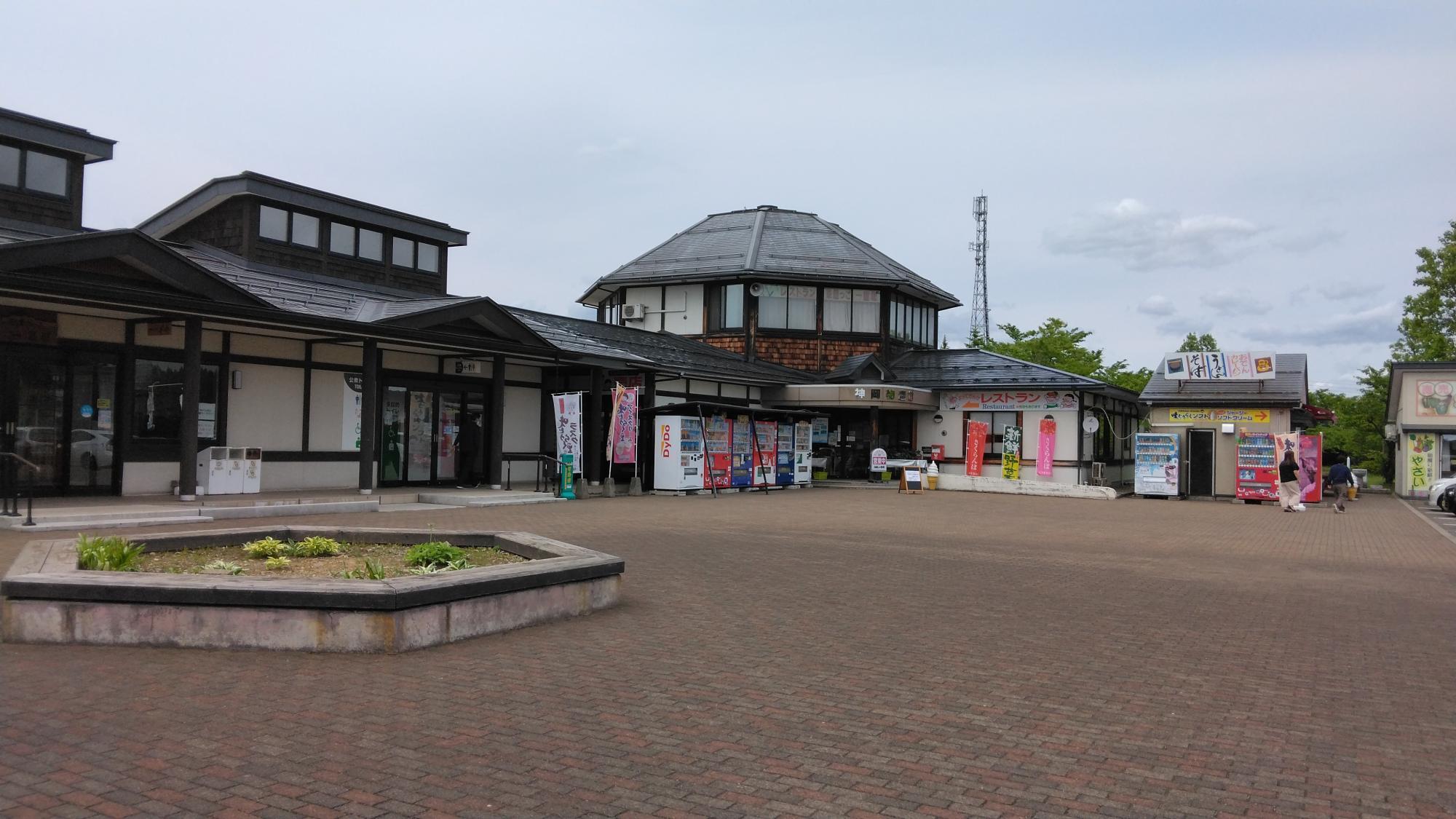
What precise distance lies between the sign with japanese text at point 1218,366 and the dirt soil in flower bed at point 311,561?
26241 millimetres

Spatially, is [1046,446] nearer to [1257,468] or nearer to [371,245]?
[1257,468]

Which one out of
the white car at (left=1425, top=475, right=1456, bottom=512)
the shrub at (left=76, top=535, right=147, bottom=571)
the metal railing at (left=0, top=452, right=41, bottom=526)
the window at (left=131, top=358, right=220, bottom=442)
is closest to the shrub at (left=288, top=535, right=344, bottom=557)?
the shrub at (left=76, top=535, right=147, bottom=571)

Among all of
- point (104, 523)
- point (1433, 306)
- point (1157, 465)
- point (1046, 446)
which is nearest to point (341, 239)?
point (104, 523)

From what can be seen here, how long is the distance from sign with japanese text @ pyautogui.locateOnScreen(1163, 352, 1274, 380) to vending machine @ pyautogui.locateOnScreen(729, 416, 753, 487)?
44.4 ft

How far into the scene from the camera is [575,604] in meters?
8.07

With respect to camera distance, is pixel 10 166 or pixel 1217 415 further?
pixel 1217 415

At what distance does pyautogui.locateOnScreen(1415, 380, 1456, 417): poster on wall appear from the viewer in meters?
32.5

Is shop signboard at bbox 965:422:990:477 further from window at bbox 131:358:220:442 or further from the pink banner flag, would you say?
window at bbox 131:358:220:442

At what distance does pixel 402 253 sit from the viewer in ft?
75.8

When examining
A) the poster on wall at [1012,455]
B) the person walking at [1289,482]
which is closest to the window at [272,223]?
the poster on wall at [1012,455]

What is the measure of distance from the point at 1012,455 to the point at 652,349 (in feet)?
36.7

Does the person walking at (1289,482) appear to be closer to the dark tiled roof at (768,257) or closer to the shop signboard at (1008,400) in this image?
the shop signboard at (1008,400)

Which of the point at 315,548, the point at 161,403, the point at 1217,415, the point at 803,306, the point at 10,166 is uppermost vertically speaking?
the point at 803,306

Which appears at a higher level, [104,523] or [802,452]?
[802,452]
